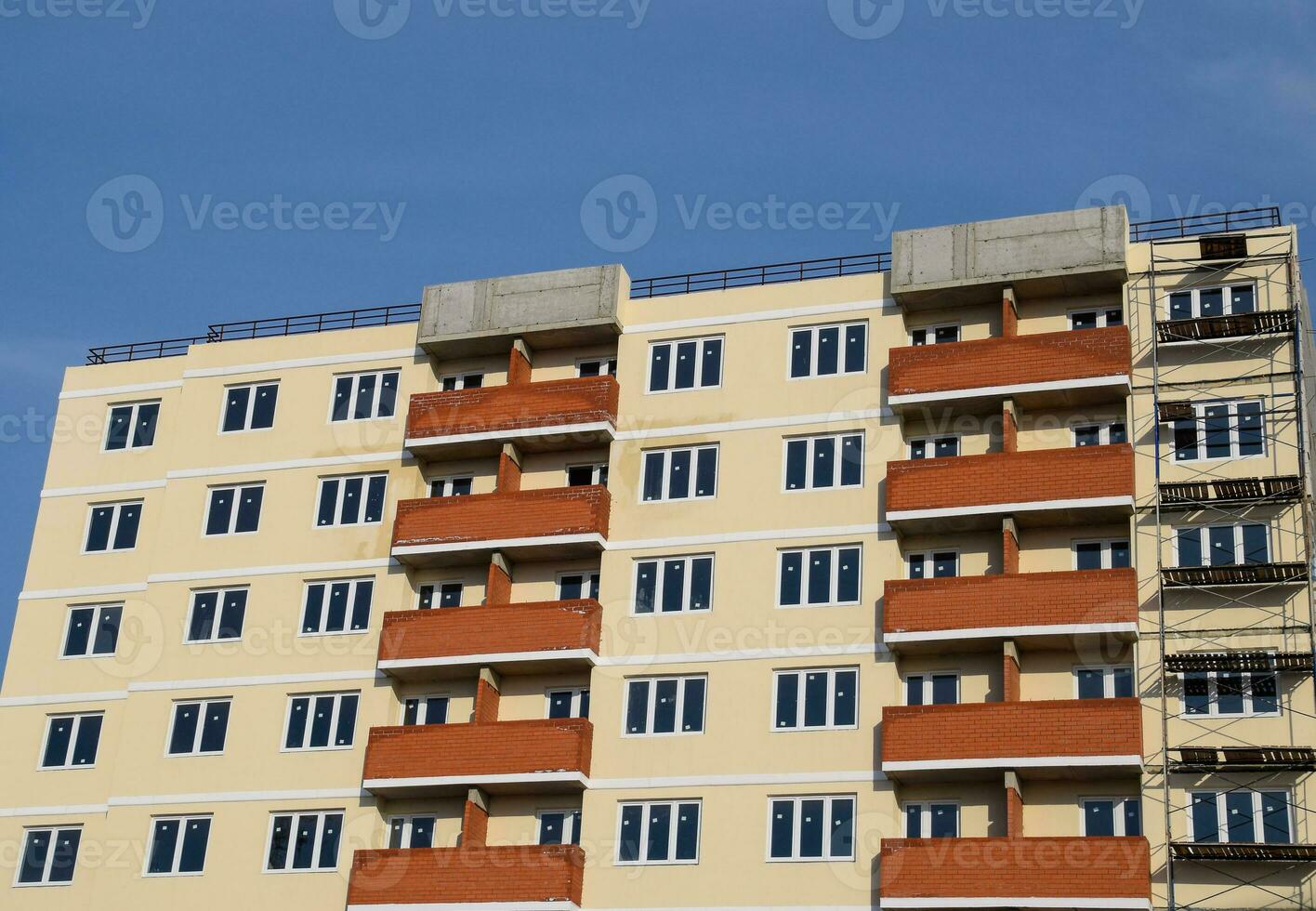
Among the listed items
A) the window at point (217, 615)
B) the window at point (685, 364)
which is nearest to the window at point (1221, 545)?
the window at point (685, 364)

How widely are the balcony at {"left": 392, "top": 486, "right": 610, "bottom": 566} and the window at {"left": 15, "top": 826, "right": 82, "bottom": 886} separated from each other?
13840mm

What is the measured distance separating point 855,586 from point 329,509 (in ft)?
59.3

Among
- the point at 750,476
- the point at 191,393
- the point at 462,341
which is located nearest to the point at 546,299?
the point at 462,341

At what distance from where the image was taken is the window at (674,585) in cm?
5712

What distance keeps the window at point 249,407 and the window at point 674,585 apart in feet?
49.6

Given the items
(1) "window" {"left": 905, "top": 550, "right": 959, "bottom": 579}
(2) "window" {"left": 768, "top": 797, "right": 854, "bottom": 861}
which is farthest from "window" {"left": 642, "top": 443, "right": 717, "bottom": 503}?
(2) "window" {"left": 768, "top": 797, "right": 854, "bottom": 861}

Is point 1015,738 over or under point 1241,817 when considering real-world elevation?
over

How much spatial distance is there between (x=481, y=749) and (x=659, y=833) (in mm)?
5850

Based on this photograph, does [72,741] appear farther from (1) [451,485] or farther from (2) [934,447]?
(2) [934,447]

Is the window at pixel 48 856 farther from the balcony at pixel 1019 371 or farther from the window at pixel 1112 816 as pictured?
the window at pixel 1112 816

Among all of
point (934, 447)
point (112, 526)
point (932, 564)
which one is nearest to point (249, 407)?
point (112, 526)

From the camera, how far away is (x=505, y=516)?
58.8 metres

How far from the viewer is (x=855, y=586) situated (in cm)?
5562

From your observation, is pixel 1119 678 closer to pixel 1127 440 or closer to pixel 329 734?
pixel 1127 440
